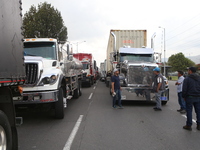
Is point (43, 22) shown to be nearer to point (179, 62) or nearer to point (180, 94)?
point (180, 94)

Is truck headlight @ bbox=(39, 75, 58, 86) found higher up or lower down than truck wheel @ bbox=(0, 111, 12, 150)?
higher up

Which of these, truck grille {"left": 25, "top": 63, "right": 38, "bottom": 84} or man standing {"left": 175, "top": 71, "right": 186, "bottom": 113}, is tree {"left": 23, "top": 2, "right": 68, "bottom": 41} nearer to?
truck grille {"left": 25, "top": 63, "right": 38, "bottom": 84}

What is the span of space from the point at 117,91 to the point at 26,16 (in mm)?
17021

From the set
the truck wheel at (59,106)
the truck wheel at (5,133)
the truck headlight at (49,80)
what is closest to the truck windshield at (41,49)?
the truck headlight at (49,80)

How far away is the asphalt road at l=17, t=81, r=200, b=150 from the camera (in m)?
4.73

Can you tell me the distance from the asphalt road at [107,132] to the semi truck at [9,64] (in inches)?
48.3

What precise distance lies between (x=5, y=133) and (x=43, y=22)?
66.4ft

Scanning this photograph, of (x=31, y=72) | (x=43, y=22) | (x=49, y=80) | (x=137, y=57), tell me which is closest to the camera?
(x=31, y=72)

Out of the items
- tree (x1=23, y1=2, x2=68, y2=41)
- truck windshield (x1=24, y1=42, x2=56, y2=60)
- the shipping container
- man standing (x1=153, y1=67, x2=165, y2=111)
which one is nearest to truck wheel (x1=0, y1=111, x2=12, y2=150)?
truck windshield (x1=24, y1=42, x2=56, y2=60)

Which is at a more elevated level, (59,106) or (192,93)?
(192,93)

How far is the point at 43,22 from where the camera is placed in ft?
72.7

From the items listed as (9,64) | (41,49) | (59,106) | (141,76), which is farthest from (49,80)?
(141,76)

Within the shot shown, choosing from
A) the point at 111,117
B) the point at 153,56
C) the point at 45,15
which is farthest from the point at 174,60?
the point at 111,117

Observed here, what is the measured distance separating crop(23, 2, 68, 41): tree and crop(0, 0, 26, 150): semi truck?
61.3ft
